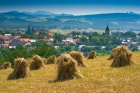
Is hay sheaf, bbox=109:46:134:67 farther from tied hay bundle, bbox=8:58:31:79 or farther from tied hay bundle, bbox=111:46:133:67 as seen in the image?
tied hay bundle, bbox=8:58:31:79

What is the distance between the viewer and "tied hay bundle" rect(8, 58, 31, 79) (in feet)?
Result: 67.9

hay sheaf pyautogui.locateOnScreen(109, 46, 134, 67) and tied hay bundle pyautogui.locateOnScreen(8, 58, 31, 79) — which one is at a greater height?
hay sheaf pyautogui.locateOnScreen(109, 46, 134, 67)

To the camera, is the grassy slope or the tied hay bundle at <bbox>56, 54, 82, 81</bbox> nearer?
the grassy slope

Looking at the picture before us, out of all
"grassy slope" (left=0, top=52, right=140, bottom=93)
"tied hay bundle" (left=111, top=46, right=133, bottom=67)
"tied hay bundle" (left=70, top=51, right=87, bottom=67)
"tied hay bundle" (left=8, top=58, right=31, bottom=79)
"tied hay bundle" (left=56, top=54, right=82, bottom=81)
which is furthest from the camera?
"tied hay bundle" (left=70, top=51, right=87, bottom=67)

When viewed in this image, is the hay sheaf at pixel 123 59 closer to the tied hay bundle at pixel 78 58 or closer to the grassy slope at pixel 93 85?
the grassy slope at pixel 93 85

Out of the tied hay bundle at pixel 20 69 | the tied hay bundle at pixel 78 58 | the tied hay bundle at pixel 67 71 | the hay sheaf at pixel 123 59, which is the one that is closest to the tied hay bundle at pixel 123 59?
the hay sheaf at pixel 123 59

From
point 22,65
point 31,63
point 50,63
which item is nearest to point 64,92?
point 22,65

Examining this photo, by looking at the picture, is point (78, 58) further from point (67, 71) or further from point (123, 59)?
point (67, 71)

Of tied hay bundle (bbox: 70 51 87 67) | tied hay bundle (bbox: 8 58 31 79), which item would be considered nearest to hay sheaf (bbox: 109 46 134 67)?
tied hay bundle (bbox: 70 51 87 67)

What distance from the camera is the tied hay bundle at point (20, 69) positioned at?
67.9ft

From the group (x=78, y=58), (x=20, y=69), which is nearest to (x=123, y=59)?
(x=78, y=58)

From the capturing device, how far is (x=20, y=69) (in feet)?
68.8

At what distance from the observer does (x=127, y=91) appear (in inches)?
514

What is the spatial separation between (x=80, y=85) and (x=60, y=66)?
3043mm
